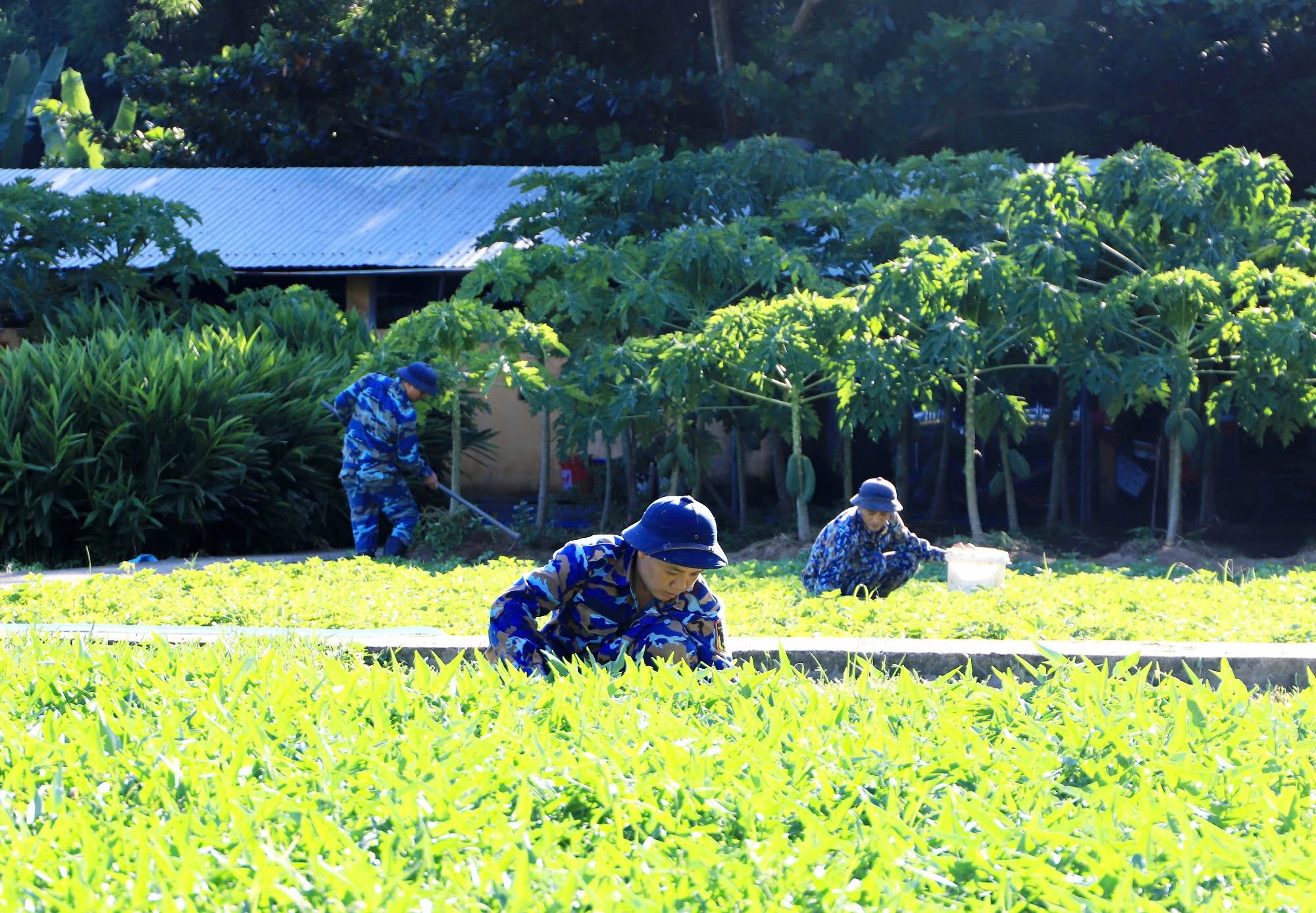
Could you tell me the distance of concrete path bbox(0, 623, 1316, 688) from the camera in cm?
576

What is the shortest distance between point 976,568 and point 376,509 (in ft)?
17.4

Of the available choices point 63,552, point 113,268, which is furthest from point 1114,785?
point 113,268

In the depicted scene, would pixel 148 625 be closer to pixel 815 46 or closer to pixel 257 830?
pixel 257 830

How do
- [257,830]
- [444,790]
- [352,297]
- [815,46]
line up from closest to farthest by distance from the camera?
[257,830] < [444,790] < [352,297] < [815,46]

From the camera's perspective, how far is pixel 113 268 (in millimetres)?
15039

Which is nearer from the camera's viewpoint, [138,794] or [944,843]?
[944,843]

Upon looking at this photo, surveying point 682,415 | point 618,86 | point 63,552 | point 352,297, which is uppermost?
point 618,86

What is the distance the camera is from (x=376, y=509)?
11664 millimetres

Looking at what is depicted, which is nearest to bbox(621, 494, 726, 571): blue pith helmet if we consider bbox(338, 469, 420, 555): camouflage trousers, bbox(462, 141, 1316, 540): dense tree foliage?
bbox(462, 141, 1316, 540): dense tree foliage

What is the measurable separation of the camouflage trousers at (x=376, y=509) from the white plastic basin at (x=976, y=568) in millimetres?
4874

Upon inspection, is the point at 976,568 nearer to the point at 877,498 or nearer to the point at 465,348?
the point at 877,498

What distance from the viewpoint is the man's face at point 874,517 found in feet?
25.5

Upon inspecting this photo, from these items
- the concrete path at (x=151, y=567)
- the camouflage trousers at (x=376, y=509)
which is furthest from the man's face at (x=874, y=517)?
the camouflage trousers at (x=376, y=509)

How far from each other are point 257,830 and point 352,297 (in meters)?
14.7
